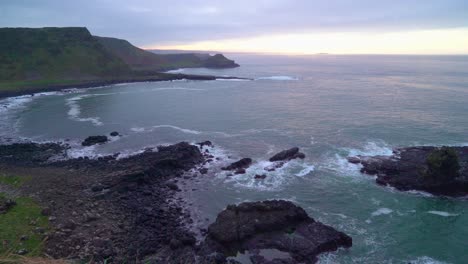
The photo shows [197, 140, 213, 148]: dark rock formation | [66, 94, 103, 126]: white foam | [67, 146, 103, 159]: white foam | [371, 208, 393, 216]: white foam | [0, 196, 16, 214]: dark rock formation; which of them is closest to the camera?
[0, 196, 16, 214]: dark rock formation

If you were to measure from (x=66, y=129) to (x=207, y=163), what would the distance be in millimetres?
35085

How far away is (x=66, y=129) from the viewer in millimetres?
67188

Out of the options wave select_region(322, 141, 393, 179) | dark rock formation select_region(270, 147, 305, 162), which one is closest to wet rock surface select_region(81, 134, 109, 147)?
dark rock formation select_region(270, 147, 305, 162)

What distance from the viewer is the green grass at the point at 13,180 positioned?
38.6 meters

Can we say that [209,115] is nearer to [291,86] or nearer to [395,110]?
[395,110]

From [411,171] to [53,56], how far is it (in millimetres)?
130256

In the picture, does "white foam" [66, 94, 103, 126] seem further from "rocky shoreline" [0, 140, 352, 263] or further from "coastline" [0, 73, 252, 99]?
"rocky shoreline" [0, 140, 352, 263]

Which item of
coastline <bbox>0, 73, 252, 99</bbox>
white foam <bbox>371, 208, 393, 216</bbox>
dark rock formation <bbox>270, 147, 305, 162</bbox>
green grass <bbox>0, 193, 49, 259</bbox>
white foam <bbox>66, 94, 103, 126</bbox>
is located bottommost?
white foam <bbox>371, 208, 393, 216</bbox>

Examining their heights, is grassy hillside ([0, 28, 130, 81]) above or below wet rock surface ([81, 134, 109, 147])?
above

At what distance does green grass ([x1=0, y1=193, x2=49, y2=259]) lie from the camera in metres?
26.3

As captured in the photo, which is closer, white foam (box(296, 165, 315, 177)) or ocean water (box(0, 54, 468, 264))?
ocean water (box(0, 54, 468, 264))

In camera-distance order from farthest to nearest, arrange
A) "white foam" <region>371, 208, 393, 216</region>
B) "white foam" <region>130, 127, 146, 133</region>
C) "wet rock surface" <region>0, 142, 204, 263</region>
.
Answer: "white foam" <region>130, 127, 146, 133</region> < "white foam" <region>371, 208, 393, 216</region> < "wet rock surface" <region>0, 142, 204, 263</region>

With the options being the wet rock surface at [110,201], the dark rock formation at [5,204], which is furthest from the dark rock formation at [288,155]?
the dark rock formation at [5,204]

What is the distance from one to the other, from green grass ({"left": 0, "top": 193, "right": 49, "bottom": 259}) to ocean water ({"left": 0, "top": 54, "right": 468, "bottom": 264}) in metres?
14.1
